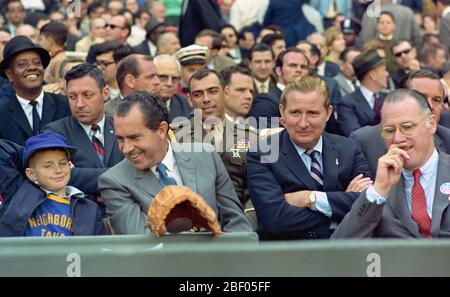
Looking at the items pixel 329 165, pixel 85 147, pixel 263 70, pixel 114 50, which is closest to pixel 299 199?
pixel 329 165

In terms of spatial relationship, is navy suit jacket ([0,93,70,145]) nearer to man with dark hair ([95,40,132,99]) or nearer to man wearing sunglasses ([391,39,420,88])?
man with dark hair ([95,40,132,99])

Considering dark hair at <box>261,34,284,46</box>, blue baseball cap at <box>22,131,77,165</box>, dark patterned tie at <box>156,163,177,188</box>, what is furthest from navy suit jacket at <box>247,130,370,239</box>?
dark hair at <box>261,34,284,46</box>

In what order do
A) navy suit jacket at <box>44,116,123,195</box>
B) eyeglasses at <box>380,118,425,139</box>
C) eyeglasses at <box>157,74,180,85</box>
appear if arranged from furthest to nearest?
eyeglasses at <box>157,74,180,85</box>
navy suit jacket at <box>44,116,123,195</box>
eyeglasses at <box>380,118,425,139</box>

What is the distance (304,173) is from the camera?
23.7 ft

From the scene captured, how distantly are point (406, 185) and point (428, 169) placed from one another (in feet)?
0.59

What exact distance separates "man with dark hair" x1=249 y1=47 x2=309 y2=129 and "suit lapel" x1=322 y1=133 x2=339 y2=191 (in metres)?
2.63

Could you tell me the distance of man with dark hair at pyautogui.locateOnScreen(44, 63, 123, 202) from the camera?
27.6 feet

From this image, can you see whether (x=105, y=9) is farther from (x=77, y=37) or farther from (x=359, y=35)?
(x=359, y=35)

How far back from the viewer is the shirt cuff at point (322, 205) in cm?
701

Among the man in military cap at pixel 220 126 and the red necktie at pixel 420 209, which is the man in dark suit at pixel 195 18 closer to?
the man in military cap at pixel 220 126

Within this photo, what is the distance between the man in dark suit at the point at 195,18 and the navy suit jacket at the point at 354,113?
4.70 m

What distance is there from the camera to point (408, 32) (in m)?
17.2
